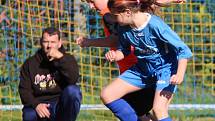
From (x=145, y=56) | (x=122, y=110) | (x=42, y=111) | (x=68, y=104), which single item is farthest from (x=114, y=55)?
(x=42, y=111)

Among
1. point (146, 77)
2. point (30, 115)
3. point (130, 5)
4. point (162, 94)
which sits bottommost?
point (30, 115)

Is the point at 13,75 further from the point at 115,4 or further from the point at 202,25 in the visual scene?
the point at 115,4

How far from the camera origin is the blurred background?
9.02 metres

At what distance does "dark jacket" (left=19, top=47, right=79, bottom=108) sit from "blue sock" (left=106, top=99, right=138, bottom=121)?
0.46m

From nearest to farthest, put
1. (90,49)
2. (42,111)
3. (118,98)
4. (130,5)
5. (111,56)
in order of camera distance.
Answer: (130,5) → (111,56) → (118,98) → (42,111) → (90,49)

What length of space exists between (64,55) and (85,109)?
257cm

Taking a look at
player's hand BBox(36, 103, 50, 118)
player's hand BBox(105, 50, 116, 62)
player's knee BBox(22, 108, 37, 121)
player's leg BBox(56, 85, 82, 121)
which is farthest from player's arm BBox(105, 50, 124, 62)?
player's knee BBox(22, 108, 37, 121)

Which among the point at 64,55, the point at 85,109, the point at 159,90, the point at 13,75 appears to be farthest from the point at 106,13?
the point at 13,75

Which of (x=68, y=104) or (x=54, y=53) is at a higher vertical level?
(x=54, y=53)

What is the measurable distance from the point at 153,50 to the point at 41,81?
3.71 ft

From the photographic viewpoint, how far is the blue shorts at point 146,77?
6004 mm

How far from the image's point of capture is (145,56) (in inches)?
238

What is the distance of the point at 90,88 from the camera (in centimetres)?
952

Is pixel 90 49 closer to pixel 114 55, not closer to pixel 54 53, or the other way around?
pixel 54 53
